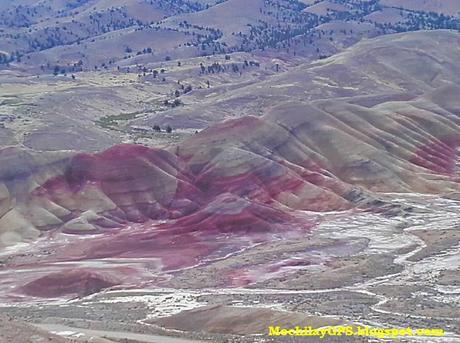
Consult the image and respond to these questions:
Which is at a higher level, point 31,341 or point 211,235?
point 31,341

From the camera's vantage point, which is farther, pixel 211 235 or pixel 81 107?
pixel 81 107

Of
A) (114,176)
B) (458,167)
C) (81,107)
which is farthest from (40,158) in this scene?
(81,107)

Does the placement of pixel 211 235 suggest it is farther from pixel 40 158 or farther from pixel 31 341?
pixel 31 341

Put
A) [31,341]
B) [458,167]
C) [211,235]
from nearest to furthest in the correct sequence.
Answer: [31,341] → [211,235] → [458,167]

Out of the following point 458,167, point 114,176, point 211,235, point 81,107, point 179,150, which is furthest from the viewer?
point 81,107

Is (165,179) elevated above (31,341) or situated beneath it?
situated beneath

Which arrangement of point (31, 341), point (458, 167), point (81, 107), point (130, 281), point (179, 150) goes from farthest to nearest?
1. point (81, 107)
2. point (458, 167)
3. point (179, 150)
4. point (130, 281)
5. point (31, 341)

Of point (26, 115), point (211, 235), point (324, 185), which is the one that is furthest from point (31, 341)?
point (26, 115)

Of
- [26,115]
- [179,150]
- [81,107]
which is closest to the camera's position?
→ [179,150]

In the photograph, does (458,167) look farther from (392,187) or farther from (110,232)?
(110,232)
